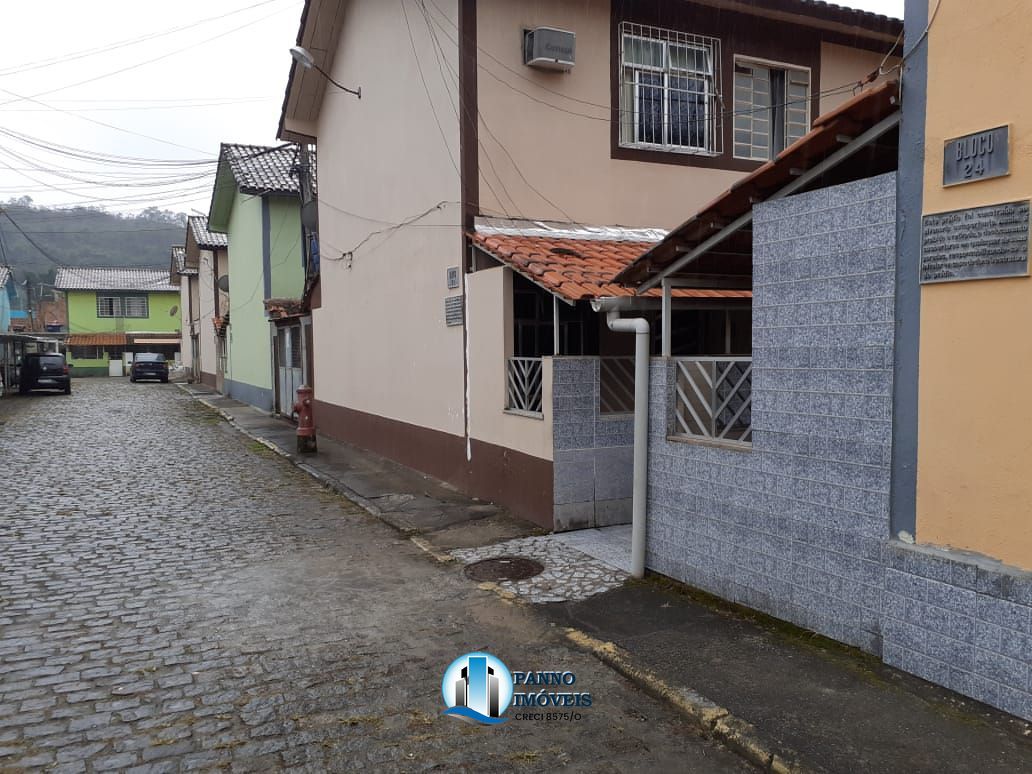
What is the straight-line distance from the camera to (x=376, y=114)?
12.4 metres

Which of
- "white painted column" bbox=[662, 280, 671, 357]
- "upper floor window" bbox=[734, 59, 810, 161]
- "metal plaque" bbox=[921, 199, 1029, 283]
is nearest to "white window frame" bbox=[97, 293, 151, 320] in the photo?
"upper floor window" bbox=[734, 59, 810, 161]

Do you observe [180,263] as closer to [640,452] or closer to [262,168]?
[262,168]

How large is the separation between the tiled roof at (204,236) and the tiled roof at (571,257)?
22615 mm

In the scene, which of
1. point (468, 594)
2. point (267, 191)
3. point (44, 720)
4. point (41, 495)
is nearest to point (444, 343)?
point (468, 594)

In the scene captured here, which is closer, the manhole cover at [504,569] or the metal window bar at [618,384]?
the manhole cover at [504,569]

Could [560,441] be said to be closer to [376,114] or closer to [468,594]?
[468,594]

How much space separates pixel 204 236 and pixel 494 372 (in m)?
27.1

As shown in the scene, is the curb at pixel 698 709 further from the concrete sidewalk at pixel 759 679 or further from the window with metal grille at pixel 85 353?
the window with metal grille at pixel 85 353

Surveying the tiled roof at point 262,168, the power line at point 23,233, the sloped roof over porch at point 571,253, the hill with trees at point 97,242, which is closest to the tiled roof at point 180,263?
the power line at point 23,233

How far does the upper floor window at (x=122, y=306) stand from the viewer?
51.9 m

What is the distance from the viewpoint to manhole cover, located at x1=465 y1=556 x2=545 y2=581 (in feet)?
21.7

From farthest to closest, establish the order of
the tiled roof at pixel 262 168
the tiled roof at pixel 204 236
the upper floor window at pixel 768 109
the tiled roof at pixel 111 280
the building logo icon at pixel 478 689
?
the tiled roof at pixel 111 280 < the tiled roof at pixel 204 236 < the tiled roof at pixel 262 168 < the upper floor window at pixel 768 109 < the building logo icon at pixel 478 689

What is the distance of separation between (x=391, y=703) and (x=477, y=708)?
486 mm

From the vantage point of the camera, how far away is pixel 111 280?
176ft
